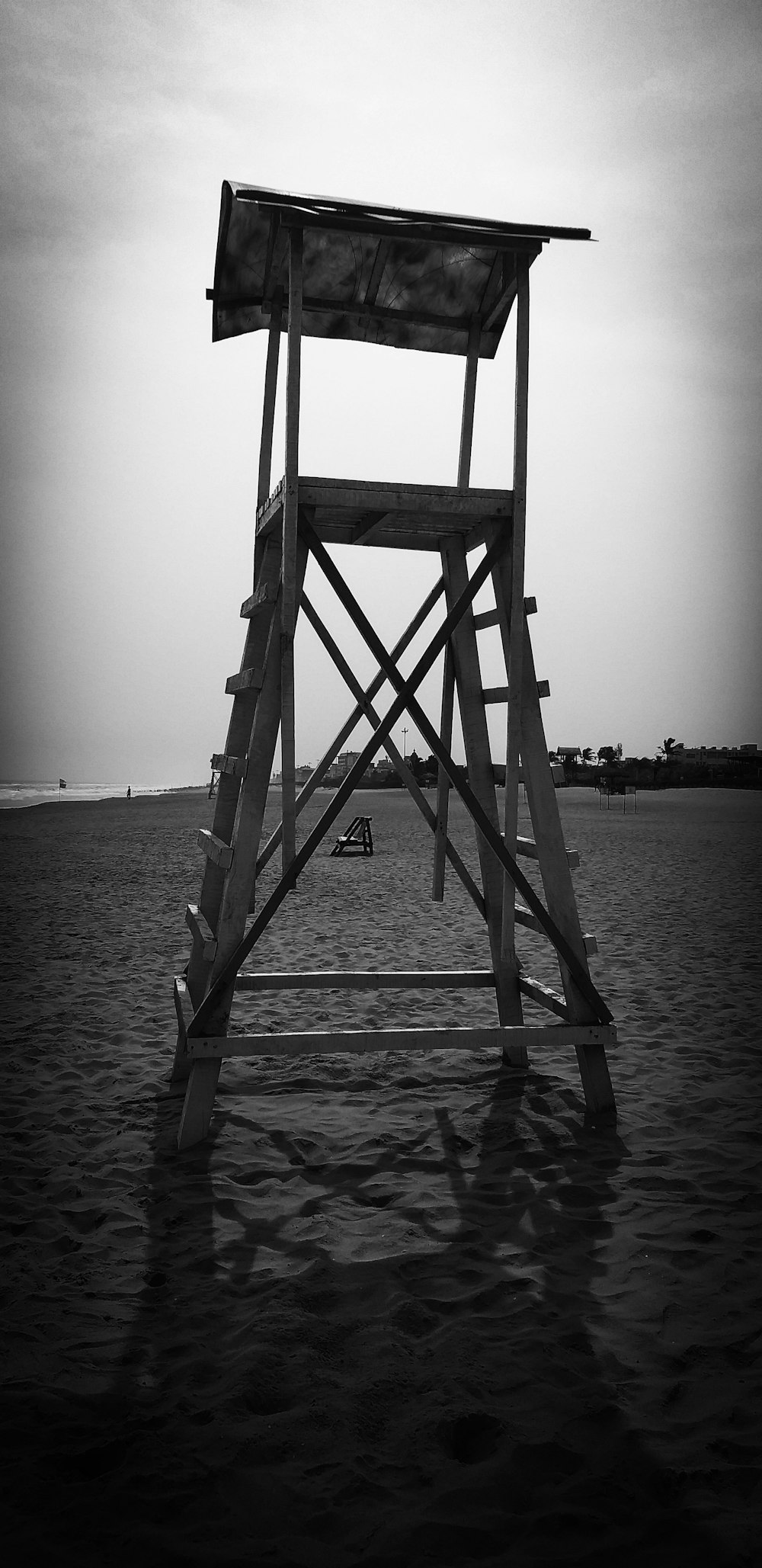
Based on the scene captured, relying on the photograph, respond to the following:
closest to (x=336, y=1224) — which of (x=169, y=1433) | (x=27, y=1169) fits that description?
(x=169, y=1433)

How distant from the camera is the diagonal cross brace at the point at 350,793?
13.9 ft

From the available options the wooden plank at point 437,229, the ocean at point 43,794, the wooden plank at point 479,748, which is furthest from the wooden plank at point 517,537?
the ocean at point 43,794

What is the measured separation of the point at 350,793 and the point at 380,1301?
2153 millimetres

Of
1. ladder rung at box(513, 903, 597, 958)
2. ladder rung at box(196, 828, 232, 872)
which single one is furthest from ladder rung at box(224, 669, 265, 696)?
ladder rung at box(513, 903, 597, 958)

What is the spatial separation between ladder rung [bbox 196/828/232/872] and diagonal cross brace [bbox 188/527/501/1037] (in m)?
0.30

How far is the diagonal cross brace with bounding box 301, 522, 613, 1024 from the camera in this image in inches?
171

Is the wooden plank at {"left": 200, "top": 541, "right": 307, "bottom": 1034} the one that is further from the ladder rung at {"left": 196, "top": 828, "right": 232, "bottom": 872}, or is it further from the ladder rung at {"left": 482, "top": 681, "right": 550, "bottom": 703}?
the ladder rung at {"left": 482, "top": 681, "right": 550, "bottom": 703}

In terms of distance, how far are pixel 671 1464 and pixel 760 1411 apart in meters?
0.39

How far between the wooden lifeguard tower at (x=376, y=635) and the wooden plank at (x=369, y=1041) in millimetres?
11

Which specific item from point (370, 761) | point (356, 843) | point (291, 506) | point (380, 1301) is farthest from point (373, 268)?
point (356, 843)

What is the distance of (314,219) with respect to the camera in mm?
4105

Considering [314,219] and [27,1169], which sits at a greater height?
[314,219]

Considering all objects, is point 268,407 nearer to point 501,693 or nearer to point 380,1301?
point 501,693

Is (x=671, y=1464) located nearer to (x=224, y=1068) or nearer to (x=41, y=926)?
(x=224, y=1068)
